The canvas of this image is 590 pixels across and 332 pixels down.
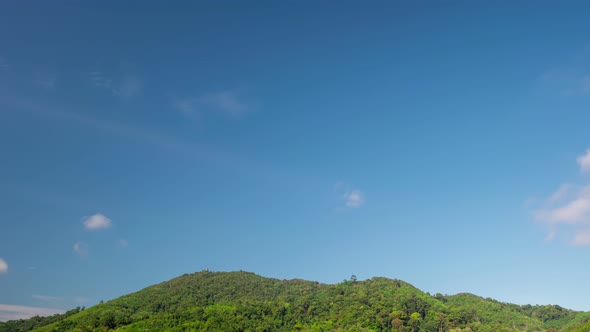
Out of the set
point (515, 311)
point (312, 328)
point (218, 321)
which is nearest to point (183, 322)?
point (218, 321)

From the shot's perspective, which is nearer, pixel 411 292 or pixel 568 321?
pixel 568 321

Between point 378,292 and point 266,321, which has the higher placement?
point 378,292

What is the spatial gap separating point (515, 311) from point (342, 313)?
8940cm

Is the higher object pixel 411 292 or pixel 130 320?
pixel 411 292

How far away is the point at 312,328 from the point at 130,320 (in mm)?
68639

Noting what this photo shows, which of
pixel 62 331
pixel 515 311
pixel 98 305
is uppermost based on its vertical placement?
pixel 515 311

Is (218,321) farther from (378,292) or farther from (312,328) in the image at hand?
(378,292)

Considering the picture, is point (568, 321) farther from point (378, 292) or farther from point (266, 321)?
point (266, 321)

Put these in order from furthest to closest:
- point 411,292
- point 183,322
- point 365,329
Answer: point 411,292
point 183,322
point 365,329

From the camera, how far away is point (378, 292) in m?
186

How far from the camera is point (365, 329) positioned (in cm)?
14200

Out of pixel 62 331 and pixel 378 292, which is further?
pixel 378 292

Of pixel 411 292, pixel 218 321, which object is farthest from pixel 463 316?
pixel 218 321

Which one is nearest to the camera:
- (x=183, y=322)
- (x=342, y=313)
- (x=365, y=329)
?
(x=365, y=329)
